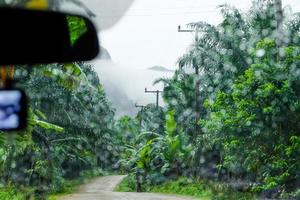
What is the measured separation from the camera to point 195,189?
30.8 m

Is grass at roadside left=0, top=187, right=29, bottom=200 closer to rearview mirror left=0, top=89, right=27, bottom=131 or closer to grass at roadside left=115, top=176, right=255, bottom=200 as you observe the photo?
grass at roadside left=115, top=176, right=255, bottom=200

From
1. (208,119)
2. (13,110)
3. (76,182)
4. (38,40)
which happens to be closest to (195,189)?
(208,119)

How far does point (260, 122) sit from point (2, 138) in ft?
24.5

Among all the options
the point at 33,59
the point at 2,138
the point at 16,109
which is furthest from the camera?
the point at 2,138

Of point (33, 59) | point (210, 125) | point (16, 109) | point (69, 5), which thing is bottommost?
point (210, 125)

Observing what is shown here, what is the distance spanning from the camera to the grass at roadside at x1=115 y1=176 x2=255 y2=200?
72.6 ft

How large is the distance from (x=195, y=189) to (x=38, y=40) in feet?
94.9

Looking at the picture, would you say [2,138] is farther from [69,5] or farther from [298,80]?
[298,80]

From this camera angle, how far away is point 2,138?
40.2 ft

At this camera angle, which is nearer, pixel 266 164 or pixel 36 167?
pixel 266 164

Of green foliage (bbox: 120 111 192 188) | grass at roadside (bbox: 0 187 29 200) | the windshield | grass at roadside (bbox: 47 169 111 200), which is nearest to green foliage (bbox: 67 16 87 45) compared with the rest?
the windshield

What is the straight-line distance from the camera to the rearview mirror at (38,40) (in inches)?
90.8

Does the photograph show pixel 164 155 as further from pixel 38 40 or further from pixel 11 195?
pixel 38 40

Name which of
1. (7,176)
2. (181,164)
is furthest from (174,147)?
(7,176)
